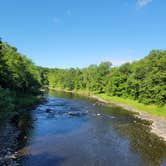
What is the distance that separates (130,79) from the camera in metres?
79.6

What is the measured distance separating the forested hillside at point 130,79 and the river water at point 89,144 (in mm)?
19529

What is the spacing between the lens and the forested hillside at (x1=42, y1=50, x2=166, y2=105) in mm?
60216

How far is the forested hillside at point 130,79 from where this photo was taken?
60.2 meters

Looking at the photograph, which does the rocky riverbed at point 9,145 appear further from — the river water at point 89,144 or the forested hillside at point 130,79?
the forested hillside at point 130,79

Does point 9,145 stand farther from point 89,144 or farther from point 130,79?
point 130,79

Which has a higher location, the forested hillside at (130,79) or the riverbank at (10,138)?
the forested hillside at (130,79)

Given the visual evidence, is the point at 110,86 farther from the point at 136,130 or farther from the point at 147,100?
the point at 136,130

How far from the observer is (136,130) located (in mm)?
37875

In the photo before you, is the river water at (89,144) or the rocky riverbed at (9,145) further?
the river water at (89,144)

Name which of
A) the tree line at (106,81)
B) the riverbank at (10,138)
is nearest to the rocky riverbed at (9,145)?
the riverbank at (10,138)

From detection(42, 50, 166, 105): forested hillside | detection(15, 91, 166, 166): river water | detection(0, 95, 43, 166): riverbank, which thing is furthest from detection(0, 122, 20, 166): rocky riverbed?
detection(42, 50, 166, 105): forested hillside

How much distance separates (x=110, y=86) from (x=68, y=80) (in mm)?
62026

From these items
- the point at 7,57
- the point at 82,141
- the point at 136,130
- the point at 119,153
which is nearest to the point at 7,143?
the point at 82,141

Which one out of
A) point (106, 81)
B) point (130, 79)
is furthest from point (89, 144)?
point (106, 81)
